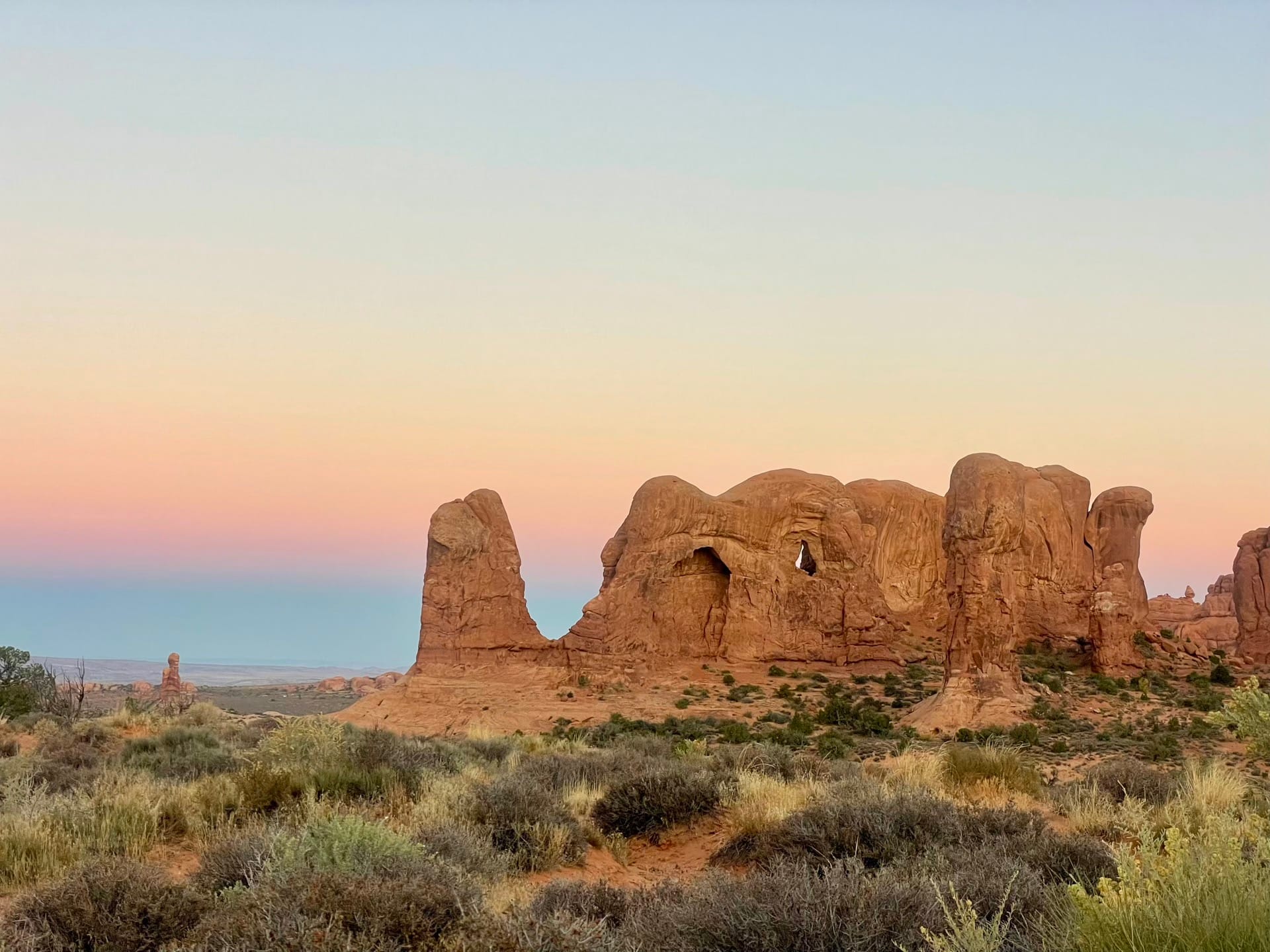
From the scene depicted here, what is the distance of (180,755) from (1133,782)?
44.7ft

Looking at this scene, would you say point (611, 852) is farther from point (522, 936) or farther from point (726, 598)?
point (726, 598)

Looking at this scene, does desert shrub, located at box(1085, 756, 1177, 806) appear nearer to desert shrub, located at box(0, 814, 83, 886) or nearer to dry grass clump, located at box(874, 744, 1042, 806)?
dry grass clump, located at box(874, 744, 1042, 806)

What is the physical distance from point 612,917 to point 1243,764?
19.0 metres

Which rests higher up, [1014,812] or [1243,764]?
[1014,812]

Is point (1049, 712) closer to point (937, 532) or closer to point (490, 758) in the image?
point (490, 758)

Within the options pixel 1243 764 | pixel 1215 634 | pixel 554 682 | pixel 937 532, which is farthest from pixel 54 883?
→ pixel 1215 634

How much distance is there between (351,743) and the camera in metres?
13.0

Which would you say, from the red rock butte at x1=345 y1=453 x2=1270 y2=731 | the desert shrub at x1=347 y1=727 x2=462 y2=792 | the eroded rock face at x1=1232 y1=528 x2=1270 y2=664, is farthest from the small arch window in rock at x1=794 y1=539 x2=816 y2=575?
the desert shrub at x1=347 y1=727 x2=462 y2=792

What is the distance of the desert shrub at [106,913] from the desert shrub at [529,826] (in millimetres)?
2995

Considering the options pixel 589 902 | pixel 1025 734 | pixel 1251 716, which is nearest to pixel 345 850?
pixel 589 902

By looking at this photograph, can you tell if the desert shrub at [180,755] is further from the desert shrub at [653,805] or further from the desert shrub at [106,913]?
the desert shrub at [106,913]

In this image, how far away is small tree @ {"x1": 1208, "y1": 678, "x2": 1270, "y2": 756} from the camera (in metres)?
9.09

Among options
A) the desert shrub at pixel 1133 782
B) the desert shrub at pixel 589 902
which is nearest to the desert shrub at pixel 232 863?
the desert shrub at pixel 589 902

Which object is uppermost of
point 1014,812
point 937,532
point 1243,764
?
point 937,532
